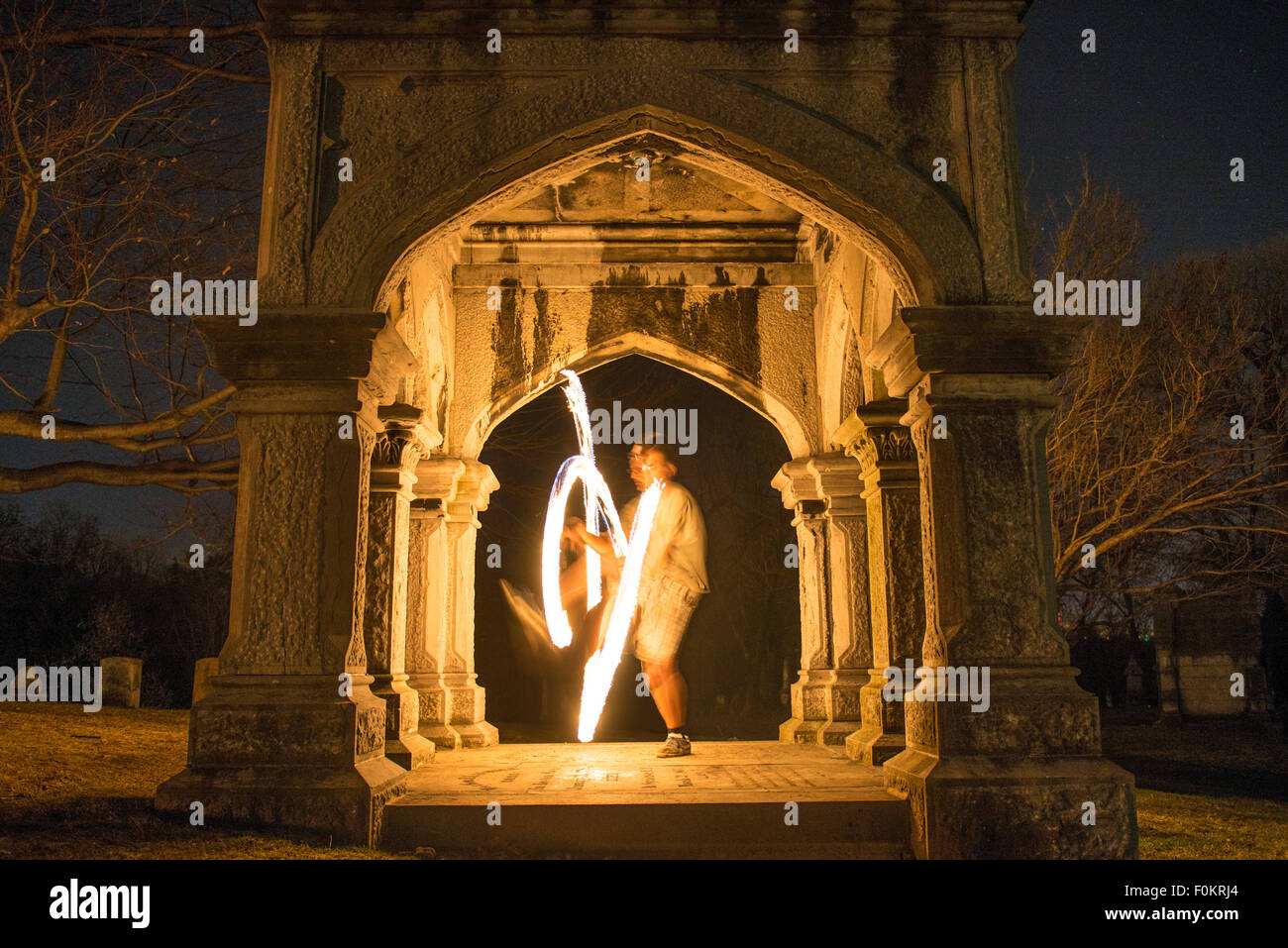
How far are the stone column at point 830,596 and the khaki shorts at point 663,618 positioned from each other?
1.28m

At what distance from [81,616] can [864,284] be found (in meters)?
25.8

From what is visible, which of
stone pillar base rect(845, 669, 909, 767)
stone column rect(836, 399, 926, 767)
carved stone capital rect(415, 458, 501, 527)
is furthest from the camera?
carved stone capital rect(415, 458, 501, 527)

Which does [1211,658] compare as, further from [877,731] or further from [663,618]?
[663,618]

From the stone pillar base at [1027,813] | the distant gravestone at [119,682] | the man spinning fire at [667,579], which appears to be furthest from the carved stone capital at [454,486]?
the distant gravestone at [119,682]

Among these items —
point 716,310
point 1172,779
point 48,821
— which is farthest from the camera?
point 1172,779

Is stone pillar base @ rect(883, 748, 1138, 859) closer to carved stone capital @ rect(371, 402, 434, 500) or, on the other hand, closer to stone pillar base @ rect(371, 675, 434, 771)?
stone pillar base @ rect(371, 675, 434, 771)

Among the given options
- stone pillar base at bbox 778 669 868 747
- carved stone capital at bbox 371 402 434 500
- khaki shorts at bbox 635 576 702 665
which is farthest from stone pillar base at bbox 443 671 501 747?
stone pillar base at bbox 778 669 868 747

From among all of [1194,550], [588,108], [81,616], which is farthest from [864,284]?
[81,616]

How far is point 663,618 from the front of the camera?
7.82m

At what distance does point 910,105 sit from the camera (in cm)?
580

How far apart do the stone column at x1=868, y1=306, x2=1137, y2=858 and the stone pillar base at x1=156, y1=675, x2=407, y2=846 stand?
2743 mm

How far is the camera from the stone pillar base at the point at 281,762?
4.82 meters

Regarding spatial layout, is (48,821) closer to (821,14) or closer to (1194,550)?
(821,14)

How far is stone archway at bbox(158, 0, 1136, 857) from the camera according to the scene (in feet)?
16.3
